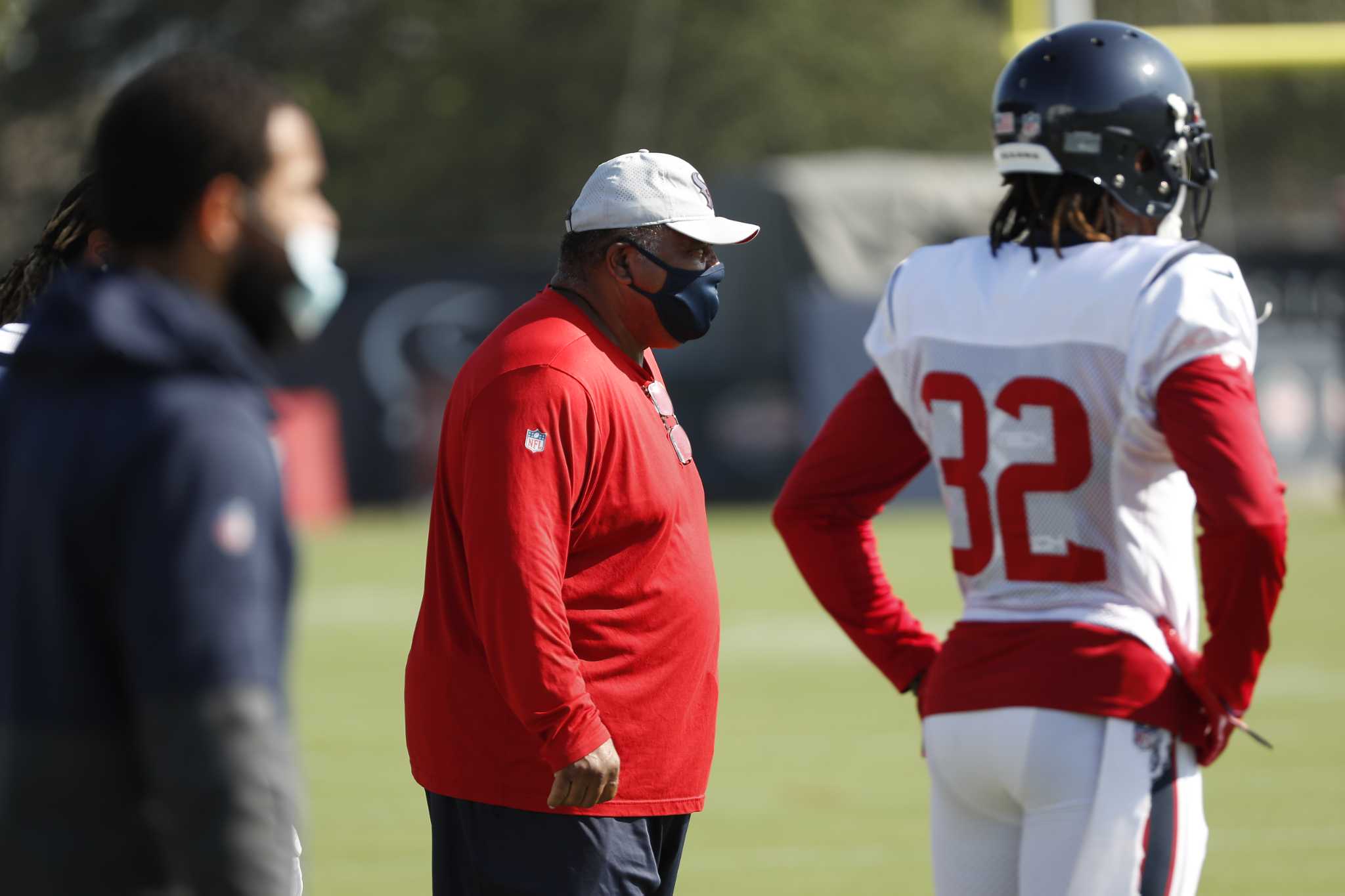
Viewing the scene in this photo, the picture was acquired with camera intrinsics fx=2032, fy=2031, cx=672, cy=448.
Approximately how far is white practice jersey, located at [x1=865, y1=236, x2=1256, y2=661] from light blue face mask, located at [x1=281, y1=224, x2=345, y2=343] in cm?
106

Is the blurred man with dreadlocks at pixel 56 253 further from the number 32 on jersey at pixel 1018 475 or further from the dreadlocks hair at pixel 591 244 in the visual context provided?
the number 32 on jersey at pixel 1018 475

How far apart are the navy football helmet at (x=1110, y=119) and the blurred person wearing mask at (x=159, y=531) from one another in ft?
4.44

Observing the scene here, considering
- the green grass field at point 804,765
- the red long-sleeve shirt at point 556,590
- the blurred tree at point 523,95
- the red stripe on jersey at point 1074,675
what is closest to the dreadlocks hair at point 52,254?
the red long-sleeve shirt at point 556,590

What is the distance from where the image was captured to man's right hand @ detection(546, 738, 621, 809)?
133 inches

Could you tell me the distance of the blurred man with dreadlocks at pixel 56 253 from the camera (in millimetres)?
3760

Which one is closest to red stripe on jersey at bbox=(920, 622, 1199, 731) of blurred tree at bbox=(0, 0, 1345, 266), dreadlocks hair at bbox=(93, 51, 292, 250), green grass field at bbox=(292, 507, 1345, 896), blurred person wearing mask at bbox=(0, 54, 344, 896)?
blurred person wearing mask at bbox=(0, 54, 344, 896)

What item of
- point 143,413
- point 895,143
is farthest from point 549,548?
point 895,143

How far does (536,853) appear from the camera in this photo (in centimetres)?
350

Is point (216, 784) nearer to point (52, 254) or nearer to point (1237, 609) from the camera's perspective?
point (1237, 609)

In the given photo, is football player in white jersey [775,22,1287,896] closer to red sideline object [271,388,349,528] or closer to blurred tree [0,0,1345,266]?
red sideline object [271,388,349,528]

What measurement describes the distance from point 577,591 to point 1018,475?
0.86m

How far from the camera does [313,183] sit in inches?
95.3

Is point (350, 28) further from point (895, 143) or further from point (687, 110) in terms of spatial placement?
point (895, 143)

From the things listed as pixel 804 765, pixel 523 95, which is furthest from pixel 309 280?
pixel 523 95
